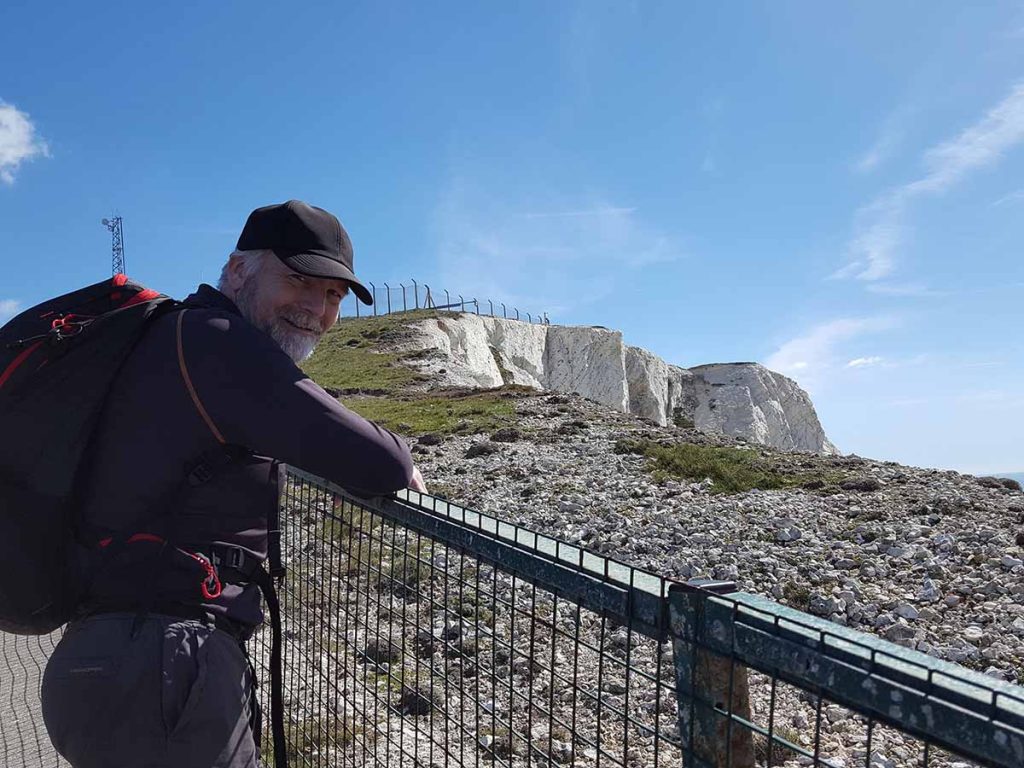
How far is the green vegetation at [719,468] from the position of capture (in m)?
16.2

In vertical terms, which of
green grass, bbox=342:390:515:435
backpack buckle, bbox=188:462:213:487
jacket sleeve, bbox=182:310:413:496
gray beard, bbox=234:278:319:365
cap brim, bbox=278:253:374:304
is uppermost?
green grass, bbox=342:390:515:435

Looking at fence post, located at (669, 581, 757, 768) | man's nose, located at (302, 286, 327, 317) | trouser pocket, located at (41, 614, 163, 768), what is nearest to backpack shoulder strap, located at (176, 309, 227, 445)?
man's nose, located at (302, 286, 327, 317)

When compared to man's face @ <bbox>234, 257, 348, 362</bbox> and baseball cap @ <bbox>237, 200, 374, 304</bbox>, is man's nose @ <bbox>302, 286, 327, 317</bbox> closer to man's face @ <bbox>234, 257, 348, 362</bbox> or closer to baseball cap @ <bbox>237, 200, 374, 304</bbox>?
man's face @ <bbox>234, 257, 348, 362</bbox>

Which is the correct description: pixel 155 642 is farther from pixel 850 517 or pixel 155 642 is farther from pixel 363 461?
pixel 850 517

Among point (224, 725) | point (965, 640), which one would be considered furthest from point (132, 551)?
point (965, 640)

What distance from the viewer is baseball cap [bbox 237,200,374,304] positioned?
253 centimetres

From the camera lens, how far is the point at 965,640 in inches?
312

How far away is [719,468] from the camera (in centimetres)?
1697

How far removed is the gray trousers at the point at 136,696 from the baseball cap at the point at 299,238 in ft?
3.88

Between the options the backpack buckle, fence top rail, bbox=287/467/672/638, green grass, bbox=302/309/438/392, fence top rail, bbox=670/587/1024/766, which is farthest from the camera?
green grass, bbox=302/309/438/392

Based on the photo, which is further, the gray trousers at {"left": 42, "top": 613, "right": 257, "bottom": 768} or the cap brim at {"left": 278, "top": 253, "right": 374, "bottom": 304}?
the cap brim at {"left": 278, "top": 253, "right": 374, "bottom": 304}

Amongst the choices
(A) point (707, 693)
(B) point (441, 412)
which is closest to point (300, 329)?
(A) point (707, 693)

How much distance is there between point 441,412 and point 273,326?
89.6ft

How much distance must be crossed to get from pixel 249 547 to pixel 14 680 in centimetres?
479
